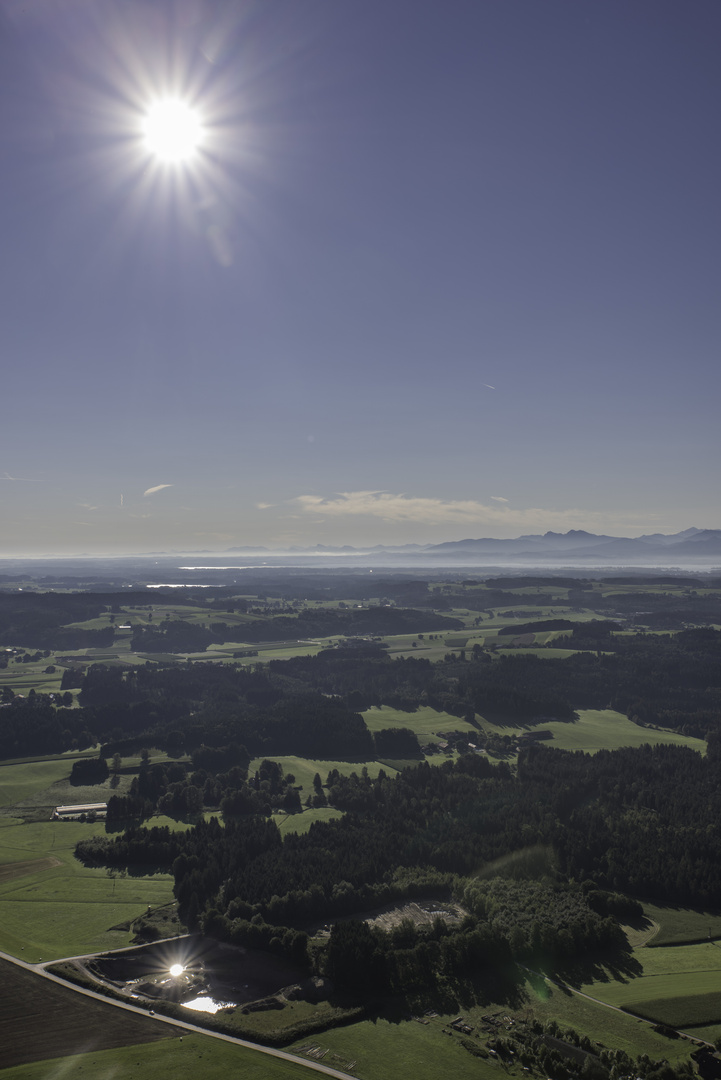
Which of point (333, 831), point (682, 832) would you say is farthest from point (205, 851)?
point (682, 832)


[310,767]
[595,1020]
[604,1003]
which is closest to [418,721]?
[310,767]

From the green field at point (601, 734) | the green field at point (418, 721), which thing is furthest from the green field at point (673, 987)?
the green field at point (418, 721)

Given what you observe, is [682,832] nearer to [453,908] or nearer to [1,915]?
[453,908]

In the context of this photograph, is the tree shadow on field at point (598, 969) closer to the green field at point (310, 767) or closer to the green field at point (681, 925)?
the green field at point (681, 925)

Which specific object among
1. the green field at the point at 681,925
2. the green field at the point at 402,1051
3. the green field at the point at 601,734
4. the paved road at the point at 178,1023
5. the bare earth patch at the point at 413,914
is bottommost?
the green field at the point at 601,734

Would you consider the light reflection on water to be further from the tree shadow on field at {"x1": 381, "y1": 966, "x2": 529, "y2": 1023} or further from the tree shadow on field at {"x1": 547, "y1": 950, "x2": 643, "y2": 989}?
the tree shadow on field at {"x1": 547, "y1": 950, "x2": 643, "y2": 989}

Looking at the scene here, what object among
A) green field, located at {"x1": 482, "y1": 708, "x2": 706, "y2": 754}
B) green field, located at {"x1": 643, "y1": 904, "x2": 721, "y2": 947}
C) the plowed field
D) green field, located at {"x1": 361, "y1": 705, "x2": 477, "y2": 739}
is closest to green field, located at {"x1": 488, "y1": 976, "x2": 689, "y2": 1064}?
green field, located at {"x1": 643, "y1": 904, "x2": 721, "y2": 947}
